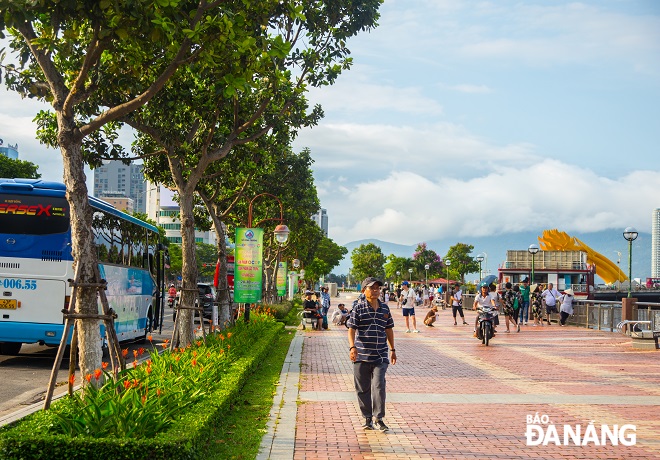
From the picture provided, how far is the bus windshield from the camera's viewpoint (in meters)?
15.9

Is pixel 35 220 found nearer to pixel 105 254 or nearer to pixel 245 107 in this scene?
pixel 105 254

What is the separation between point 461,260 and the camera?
12444cm

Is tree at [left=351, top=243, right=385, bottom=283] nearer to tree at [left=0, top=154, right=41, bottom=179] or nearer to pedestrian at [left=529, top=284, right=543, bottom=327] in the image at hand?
tree at [left=0, top=154, right=41, bottom=179]

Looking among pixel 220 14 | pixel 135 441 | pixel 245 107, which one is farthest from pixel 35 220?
pixel 135 441

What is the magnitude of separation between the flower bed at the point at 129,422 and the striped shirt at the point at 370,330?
1.69 m

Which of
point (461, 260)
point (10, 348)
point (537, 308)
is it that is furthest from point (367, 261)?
point (10, 348)

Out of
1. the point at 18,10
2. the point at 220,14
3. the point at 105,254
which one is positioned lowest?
the point at 105,254

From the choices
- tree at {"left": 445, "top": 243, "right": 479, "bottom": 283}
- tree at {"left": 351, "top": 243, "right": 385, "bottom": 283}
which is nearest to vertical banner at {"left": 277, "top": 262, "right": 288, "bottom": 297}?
tree at {"left": 445, "top": 243, "right": 479, "bottom": 283}

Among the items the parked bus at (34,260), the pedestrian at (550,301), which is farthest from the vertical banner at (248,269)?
the pedestrian at (550,301)

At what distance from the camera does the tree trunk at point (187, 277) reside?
16516mm

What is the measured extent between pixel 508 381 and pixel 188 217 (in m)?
7.90

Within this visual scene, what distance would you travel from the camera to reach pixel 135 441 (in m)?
6.30

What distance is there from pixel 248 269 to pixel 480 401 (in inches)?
466

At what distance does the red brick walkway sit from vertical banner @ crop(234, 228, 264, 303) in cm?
223
